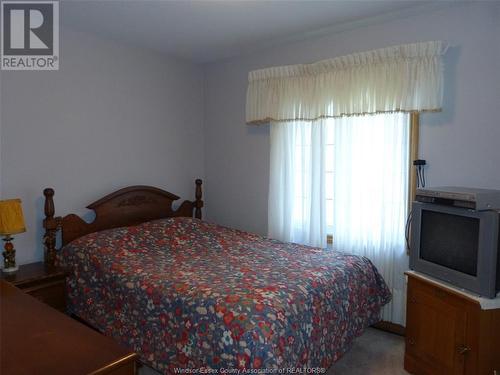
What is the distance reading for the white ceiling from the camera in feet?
8.24

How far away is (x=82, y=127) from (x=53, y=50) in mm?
641

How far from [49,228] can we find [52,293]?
1.67 ft

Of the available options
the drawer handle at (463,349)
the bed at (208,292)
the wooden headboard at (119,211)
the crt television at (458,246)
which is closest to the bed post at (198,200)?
the wooden headboard at (119,211)

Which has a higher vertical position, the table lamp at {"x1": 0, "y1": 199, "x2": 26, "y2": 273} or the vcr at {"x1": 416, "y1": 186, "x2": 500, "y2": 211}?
the vcr at {"x1": 416, "y1": 186, "x2": 500, "y2": 211}

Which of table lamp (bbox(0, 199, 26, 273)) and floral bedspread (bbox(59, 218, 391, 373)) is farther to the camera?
table lamp (bbox(0, 199, 26, 273))

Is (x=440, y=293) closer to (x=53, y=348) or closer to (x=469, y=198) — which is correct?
(x=469, y=198)

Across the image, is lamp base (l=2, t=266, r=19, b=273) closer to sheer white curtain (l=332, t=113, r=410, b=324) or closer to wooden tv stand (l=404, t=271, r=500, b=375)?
sheer white curtain (l=332, t=113, r=410, b=324)

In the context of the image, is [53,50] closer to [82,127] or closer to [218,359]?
[82,127]

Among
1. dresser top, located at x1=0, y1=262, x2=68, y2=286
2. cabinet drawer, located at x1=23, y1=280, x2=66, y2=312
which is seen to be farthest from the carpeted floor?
dresser top, located at x1=0, y1=262, x2=68, y2=286

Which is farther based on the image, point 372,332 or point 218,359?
point 372,332

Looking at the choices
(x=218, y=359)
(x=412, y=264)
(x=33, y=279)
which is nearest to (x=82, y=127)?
(x=33, y=279)

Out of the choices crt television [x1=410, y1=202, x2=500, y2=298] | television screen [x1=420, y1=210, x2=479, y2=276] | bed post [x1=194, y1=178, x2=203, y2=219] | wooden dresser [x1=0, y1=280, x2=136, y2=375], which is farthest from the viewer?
bed post [x1=194, y1=178, x2=203, y2=219]

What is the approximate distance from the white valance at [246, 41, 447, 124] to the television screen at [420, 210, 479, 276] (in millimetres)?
851

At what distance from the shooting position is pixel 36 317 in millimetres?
1356
